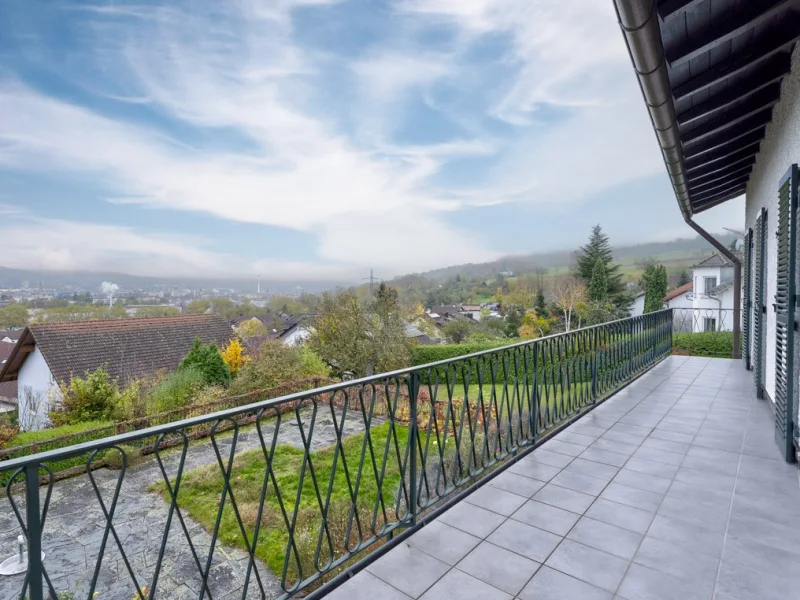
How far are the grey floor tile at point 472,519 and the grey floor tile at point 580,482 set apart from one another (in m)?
0.60

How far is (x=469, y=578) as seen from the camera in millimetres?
1829

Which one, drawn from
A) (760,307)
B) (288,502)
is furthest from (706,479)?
(288,502)

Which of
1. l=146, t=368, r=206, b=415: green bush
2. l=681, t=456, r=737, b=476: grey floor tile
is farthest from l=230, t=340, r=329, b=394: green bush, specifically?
l=681, t=456, r=737, b=476: grey floor tile

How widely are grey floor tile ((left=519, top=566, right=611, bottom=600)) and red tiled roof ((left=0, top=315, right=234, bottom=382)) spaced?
1284 cm

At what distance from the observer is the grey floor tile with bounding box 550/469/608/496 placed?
8.49ft

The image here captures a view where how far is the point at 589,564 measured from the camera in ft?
6.22

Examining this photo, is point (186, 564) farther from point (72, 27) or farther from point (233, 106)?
point (72, 27)

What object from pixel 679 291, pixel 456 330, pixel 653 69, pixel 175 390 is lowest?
pixel 456 330

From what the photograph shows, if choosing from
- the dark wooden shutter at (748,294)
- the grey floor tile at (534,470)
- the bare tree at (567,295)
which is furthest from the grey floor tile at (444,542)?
the bare tree at (567,295)

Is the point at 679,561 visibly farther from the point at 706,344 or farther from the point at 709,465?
the point at 706,344

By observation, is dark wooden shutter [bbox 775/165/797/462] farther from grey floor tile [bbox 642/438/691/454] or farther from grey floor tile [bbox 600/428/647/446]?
grey floor tile [bbox 600/428/647/446]

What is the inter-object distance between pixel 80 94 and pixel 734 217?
29.3m

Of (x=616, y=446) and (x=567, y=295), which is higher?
(x=567, y=295)

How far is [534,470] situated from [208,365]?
33.5 ft
